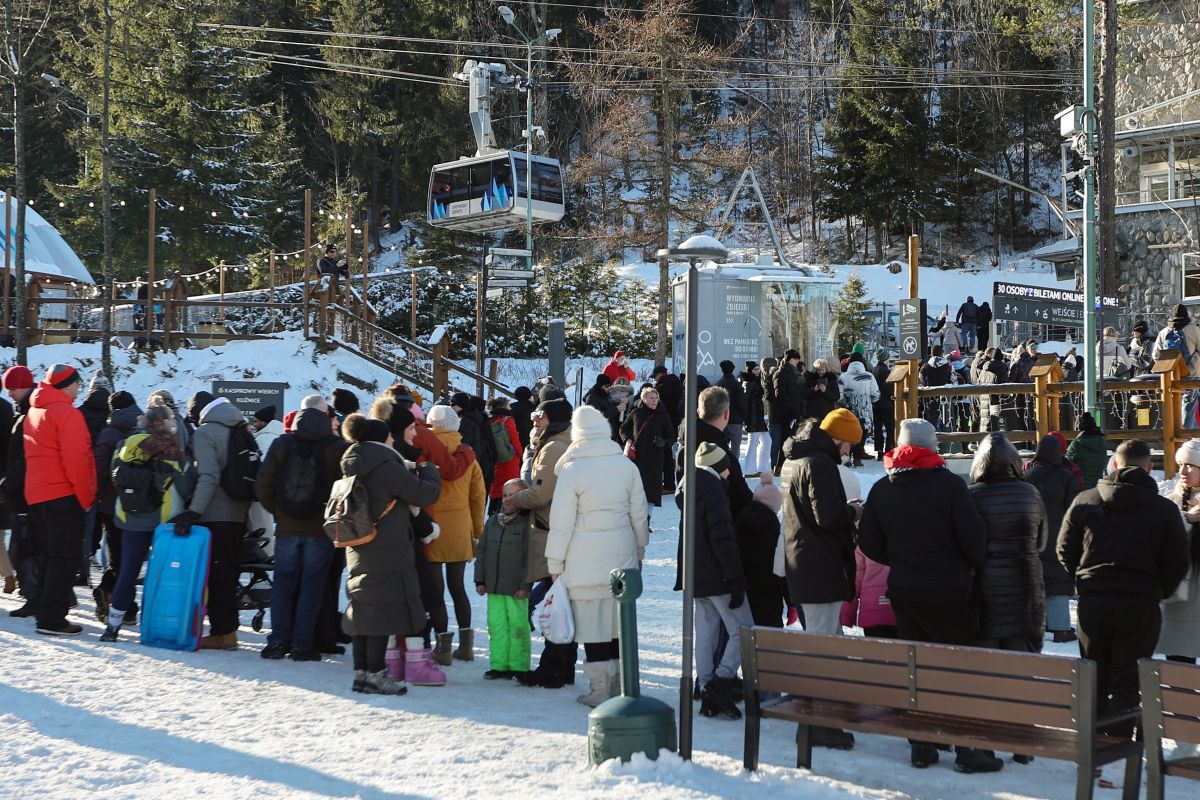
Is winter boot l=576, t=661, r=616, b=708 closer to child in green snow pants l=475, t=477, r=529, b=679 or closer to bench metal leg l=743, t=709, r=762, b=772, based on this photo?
child in green snow pants l=475, t=477, r=529, b=679

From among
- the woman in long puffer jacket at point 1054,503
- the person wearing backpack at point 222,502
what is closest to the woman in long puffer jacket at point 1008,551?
the woman in long puffer jacket at point 1054,503

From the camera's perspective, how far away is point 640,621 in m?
9.77

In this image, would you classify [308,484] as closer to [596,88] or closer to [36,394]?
[36,394]

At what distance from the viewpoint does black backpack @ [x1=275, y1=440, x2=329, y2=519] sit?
26.3 ft

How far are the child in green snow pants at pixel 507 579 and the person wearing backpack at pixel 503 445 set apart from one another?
510 cm

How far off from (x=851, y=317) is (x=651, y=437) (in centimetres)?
2024

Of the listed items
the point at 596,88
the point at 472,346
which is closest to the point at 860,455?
the point at 472,346

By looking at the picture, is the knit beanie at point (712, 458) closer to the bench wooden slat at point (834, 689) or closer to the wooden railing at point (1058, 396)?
the bench wooden slat at point (834, 689)

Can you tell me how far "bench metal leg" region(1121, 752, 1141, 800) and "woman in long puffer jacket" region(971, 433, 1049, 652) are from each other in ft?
3.07

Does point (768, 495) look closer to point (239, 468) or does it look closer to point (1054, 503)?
point (1054, 503)

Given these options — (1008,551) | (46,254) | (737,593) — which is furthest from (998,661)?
(46,254)

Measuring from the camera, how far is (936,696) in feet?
18.0

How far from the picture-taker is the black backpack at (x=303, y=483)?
315 inches

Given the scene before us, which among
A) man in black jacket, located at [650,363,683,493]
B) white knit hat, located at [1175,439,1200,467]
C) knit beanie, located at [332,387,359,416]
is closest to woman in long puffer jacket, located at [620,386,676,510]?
man in black jacket, located at [650,363,683,493]
